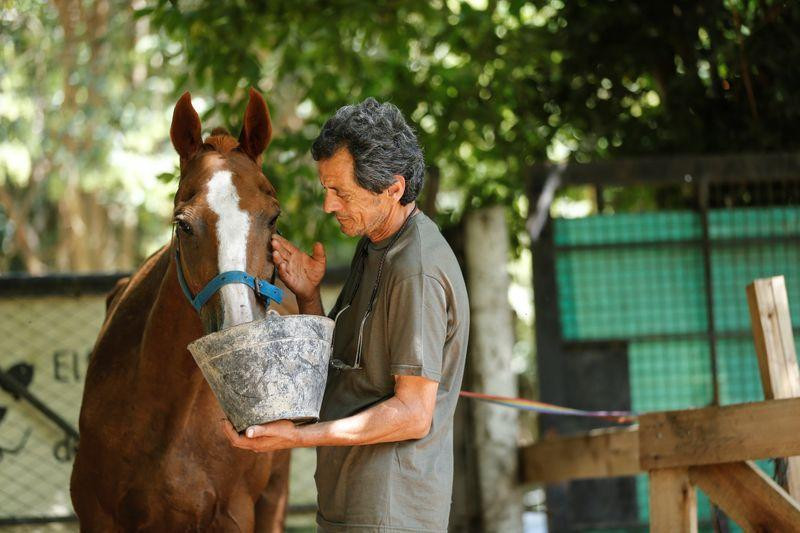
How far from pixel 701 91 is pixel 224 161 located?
12.8ft

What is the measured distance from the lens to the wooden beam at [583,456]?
4836mm

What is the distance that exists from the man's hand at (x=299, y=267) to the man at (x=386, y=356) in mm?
235

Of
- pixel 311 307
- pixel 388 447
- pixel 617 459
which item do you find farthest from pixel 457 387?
pixel 617 459

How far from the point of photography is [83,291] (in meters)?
6.17

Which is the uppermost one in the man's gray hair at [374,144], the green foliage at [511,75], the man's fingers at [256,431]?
the green foliage at [511,75]

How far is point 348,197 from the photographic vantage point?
278 centimetres

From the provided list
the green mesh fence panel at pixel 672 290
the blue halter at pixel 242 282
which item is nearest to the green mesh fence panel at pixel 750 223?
the green mesh fence panel at pixel 672 290

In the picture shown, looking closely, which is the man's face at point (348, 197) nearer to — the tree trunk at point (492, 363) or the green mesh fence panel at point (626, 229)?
the tree trunk at point (492, 363)

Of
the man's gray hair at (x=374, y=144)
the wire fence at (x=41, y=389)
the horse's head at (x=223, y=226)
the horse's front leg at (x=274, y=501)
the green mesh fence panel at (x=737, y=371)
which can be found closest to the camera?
the man's gray hair at (x=374, y=144)

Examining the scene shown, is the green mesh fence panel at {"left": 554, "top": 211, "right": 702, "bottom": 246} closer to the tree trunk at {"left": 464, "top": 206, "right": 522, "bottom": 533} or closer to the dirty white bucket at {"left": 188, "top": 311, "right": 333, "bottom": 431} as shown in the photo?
the tree trunk at {"left": 464, "top": 206, "right": 522, "bottom": 533}

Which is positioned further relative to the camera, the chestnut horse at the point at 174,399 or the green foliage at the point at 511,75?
the green foliage at the point at 511,75

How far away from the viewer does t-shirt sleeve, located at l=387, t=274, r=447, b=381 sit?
258cm

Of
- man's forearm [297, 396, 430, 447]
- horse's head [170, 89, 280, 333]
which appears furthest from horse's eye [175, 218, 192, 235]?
man's forearm [297, 396, 430, 447]

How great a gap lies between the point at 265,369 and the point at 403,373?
0.34m
